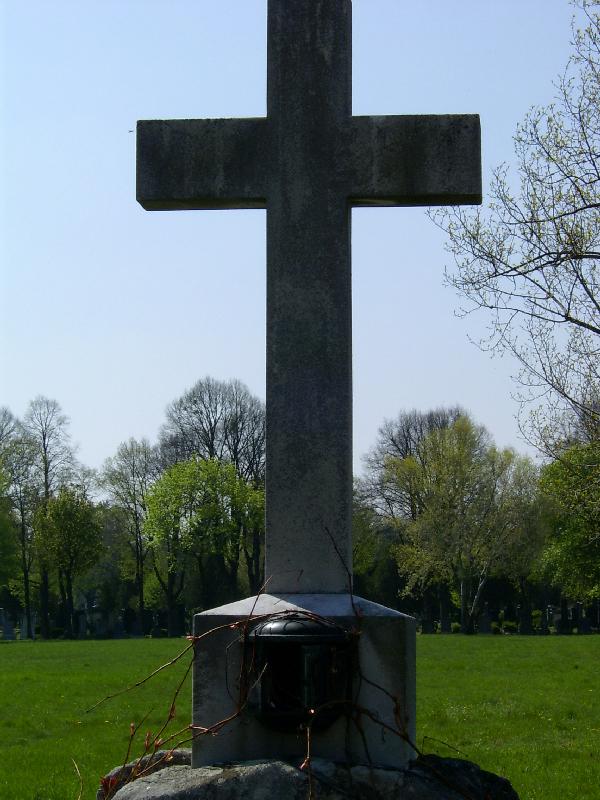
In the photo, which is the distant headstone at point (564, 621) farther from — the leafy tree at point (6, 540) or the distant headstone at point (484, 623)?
the leafy tree at point (6, 540)

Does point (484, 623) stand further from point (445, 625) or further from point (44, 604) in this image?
point (44, 604)

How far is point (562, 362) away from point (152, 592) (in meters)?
55.9

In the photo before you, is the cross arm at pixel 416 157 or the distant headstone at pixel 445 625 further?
the distant headstone at pixel 445 625

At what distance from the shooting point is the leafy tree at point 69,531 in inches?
2219

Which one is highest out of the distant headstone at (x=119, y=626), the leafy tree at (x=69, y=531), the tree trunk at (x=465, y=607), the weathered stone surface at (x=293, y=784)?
the leafy tree at (x=69, y=531)

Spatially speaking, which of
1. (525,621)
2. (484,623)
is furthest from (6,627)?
(525,621)

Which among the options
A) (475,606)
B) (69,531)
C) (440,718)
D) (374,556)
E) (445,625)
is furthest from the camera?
(374,556)

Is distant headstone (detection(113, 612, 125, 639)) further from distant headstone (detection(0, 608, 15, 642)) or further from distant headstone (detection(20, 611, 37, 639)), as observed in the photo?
distant headstone (detection(0, 608, 15, 642))

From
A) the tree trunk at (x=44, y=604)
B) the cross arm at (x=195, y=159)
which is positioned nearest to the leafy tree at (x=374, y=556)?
the tree trunk at (x=44, y=604)

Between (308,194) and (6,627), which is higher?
(308,194)

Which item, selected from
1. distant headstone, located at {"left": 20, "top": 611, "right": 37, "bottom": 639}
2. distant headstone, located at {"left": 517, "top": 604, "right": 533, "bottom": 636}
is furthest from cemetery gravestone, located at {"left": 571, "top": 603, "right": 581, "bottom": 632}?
distant headstone, located at {"left": 20, "top": 611, "right": 37, "bottom": 639}

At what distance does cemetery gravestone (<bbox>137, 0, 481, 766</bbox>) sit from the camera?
4.52 metres

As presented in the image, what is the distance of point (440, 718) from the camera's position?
13648 millimetres

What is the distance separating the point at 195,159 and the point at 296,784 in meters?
2.94
